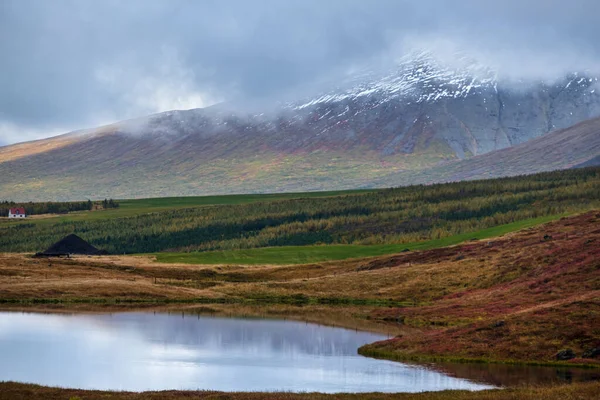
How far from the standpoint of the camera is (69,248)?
168 metres

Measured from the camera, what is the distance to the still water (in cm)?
5384

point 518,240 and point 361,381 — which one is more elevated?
point 518,240

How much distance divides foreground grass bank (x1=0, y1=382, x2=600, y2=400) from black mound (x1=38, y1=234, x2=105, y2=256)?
121m

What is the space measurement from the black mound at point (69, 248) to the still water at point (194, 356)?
81703mm

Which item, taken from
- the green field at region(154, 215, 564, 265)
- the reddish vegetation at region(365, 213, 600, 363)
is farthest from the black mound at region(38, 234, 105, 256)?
the reddish vegetation at region(365, 213, 600, 363)

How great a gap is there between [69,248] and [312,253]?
4617 cm

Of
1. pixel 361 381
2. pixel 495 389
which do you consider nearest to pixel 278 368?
pixel 361 381

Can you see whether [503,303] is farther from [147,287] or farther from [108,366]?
[147,287]

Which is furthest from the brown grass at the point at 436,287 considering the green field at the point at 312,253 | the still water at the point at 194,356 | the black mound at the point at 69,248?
the green field at the point at 312,253

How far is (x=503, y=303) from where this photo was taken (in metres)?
83.4

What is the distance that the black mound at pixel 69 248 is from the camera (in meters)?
165

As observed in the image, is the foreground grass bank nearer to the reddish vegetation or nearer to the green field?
the reddish vegetation

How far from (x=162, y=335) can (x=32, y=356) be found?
48.0 ft

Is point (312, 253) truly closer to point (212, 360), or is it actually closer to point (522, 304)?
point (522, 304)
